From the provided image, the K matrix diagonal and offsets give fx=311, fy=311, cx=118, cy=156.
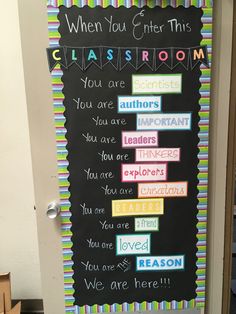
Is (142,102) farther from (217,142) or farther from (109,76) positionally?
(217,142)

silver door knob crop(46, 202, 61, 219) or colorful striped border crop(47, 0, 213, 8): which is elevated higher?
colorful striped border crop(47, 0, 213, 8)

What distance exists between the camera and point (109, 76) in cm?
120

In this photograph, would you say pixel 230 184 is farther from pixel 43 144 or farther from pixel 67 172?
pixel 43 144

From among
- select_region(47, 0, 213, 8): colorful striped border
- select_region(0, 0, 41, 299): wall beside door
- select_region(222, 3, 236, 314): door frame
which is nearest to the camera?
select_region(47, 0, 213, 8): colorful striped border

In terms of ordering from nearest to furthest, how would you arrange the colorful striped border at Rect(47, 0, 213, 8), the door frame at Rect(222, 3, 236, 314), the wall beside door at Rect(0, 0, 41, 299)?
the colorful striped border at Rect(47, 0, 213, 8) → the door frame at Rect(222, 3, 236, 314) → the wall beside door at Rect(0, 0, 41, 299)

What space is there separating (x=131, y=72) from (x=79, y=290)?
957 mm

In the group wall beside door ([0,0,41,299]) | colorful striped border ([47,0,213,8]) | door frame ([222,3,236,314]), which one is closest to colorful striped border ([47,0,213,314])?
colorful striped border ([47,0,213,8])

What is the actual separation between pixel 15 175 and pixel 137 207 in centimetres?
81

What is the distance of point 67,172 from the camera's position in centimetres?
126

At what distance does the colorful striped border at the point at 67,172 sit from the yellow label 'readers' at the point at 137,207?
6.9 inches

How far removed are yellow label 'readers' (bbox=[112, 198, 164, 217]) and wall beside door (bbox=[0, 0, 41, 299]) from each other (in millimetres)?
675

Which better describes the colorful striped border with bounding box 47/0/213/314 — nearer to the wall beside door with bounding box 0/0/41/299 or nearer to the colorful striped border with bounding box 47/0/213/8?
the colorful striped border with bounding box 47/0/213/8

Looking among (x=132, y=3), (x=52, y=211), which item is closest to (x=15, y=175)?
(x=52, y=211)

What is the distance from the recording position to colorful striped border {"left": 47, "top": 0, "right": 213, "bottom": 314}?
1.14 metres
